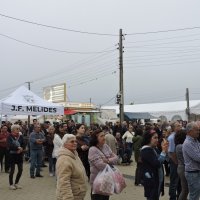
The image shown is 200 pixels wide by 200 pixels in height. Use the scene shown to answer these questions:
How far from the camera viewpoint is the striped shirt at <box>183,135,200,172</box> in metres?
6.86

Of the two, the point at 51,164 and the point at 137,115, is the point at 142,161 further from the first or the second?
the point at 137,115

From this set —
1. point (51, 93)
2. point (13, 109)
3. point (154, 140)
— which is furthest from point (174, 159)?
point (51, 93)

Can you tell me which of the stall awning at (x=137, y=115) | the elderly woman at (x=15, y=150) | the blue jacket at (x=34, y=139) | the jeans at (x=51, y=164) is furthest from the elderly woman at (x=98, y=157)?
the stall awning at (x=137, y=115)

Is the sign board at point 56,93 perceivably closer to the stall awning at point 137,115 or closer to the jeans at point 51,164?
the stall awning at point 137,115

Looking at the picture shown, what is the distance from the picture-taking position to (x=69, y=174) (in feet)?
16.3

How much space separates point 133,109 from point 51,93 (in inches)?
550

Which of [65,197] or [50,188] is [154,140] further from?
[50,188]

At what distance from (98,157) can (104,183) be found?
441 millimetres

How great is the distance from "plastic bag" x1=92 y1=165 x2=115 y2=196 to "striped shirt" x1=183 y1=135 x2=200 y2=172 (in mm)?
1325

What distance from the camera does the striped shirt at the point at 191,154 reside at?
6.86 m

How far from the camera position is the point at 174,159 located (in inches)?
331

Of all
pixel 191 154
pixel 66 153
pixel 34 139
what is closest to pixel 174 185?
pixel 191 154

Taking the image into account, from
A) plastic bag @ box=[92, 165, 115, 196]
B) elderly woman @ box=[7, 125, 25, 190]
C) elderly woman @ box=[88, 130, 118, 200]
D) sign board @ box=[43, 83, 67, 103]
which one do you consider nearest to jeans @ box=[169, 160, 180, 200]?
elderly woman @ box=[88, 130, 118, 200]

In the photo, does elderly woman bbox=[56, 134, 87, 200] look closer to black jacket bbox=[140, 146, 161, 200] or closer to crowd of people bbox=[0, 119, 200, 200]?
crowd of people bbox=[0, 119, 200, 200]
